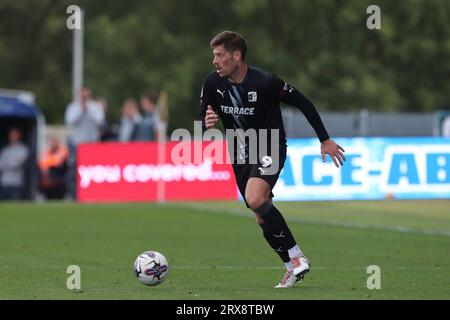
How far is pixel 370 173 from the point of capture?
84.4 feet

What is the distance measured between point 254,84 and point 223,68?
1.06ft

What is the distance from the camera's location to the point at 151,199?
2800 centimetres

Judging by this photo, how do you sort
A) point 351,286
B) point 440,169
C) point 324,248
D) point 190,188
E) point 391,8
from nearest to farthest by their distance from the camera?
point 351,286
point 324,248
point 440,169
point 190,188
point 391,8

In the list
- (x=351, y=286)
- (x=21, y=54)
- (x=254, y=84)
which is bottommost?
(x=351, y=286)

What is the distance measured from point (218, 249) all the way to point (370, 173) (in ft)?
33.5

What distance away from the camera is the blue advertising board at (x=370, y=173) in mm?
25484

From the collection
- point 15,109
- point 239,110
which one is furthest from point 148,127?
point 239,110

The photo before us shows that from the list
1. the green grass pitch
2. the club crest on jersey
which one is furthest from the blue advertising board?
the club crest on jersey

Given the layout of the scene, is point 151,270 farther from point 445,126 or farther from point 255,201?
point 445,126

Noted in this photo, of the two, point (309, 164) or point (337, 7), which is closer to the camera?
point (309, 164)

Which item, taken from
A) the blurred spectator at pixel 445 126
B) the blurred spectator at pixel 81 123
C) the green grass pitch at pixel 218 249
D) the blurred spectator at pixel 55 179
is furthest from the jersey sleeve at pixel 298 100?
the blurred spectator at pixel 55 179

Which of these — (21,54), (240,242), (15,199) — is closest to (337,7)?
(21,54)

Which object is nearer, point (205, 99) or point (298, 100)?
point (298, 100)
